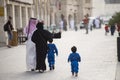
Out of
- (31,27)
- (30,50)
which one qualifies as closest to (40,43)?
(30,50)

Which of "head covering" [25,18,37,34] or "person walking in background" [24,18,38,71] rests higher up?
"head covering" [25,18,37,34]

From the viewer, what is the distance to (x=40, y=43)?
1482 cm

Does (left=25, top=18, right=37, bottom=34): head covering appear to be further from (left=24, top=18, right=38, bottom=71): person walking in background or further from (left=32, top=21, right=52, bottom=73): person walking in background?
(left=32, top=21, right=52, bottom=73): person walking in background

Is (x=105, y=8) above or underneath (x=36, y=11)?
underneath

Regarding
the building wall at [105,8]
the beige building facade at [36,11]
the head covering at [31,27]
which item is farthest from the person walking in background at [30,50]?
the building wall at [105,8]

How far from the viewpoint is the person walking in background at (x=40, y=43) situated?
14.7m

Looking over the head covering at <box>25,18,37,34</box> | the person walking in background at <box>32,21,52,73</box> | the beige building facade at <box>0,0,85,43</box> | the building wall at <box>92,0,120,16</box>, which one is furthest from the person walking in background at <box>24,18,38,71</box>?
the building wall at <box>92,0,120,16</box>

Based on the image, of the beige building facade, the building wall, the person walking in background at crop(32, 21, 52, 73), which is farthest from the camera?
the building wall

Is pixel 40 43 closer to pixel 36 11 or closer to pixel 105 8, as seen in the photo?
pixel 36 11

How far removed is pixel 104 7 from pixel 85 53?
8760cm

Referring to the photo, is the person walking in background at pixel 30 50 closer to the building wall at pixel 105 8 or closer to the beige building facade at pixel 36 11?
the beige building facade at pixel 36 11

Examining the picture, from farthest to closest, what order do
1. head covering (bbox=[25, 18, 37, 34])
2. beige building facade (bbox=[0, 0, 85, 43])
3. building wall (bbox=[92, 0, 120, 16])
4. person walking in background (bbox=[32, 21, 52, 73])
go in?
building wall (bbox=[92, 0, 120, 16]) < beige building facade (bbox=[0, 0, 85, 43]) < head covering (bbox=[25, 18, 37, 34]) < person walking in background (bbox=[32, 21, 52, 73])

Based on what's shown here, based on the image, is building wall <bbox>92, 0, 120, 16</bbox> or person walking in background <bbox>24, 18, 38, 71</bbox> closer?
person walking in background <bbox>24, 18, 38, 71</bbox>

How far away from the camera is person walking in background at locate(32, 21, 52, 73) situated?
1469 cm
